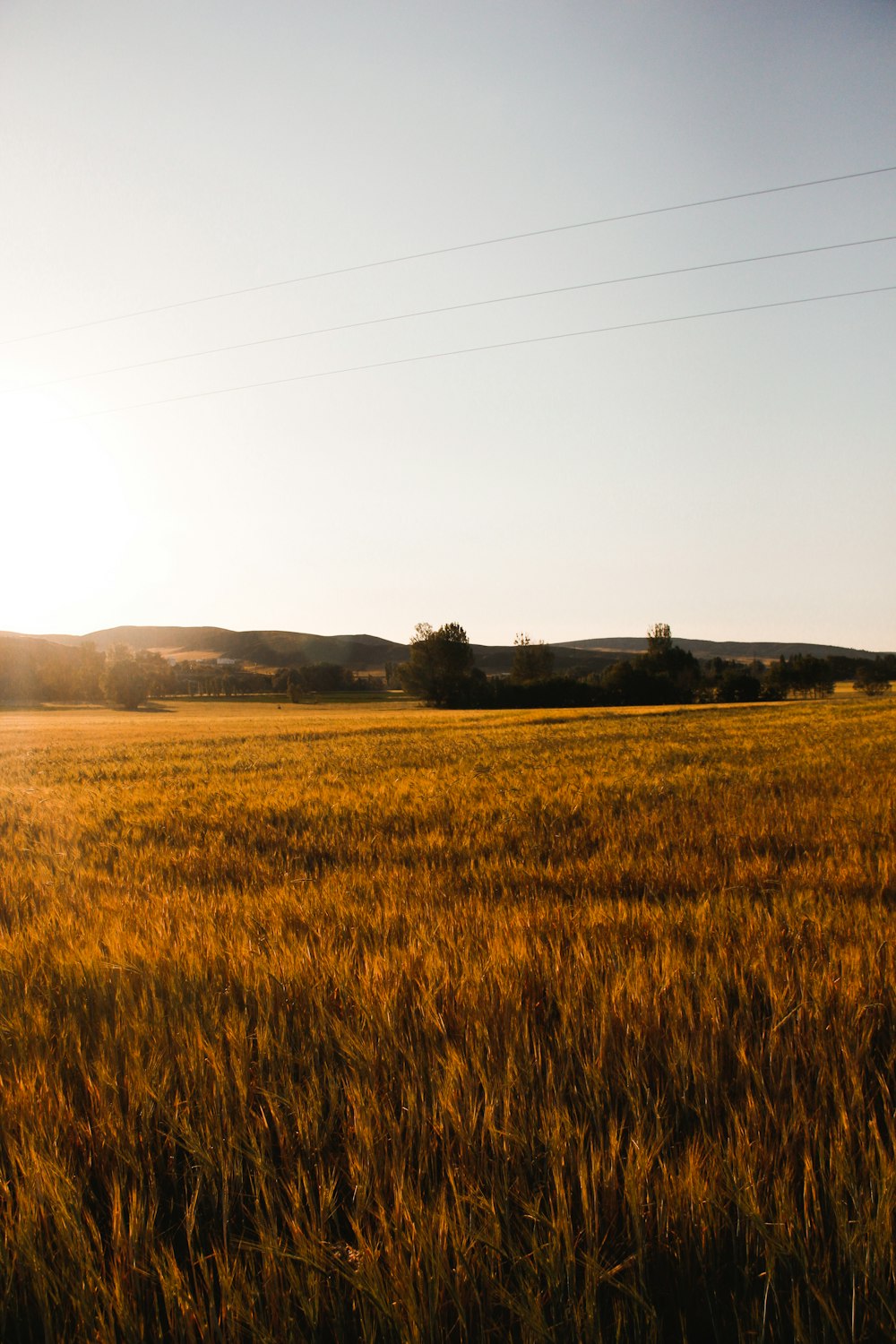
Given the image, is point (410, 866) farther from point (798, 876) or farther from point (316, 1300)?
point (316, 1300)

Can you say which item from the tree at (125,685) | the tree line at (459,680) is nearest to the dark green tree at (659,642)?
the tree line at (459,680)

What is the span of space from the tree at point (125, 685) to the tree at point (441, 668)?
3549cm

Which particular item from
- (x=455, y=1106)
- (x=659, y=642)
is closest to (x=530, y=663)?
(x=659, y=642)

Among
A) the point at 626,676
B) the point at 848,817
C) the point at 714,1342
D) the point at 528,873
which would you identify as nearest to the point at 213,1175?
the point at 714,1342

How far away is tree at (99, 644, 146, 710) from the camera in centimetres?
8794

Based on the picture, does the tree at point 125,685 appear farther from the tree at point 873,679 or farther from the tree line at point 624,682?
the tree at point 873,679

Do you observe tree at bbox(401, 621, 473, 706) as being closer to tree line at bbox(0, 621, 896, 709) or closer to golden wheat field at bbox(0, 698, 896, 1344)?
tree line at bbox(0, 621, 896, 709)

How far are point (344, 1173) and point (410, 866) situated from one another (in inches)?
127

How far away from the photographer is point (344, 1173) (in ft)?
5.36

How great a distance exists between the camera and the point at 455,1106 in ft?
5.69

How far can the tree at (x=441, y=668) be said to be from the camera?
8825 cm

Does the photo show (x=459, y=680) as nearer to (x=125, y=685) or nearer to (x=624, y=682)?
(x=624, y=682)

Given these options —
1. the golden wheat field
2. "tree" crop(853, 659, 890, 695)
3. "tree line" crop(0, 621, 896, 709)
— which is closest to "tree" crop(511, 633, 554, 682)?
"tree line" crop(0, 621, 896, 709)

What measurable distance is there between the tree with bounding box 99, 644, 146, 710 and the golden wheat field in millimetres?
92000
